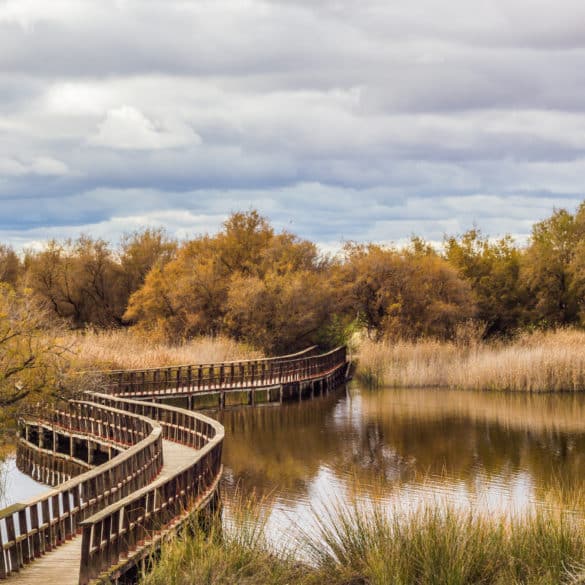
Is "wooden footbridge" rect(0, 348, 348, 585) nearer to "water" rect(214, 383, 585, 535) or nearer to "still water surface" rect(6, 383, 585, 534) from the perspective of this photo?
"still water surface" rect(6, 383, 585, 534)

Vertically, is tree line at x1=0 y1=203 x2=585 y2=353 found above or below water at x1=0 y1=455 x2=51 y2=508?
above

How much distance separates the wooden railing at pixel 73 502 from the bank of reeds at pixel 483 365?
23.3m

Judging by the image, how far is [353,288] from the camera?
59906mm

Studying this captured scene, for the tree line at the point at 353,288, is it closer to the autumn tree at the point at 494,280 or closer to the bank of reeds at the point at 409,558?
the autumn tree at the point at 494,280

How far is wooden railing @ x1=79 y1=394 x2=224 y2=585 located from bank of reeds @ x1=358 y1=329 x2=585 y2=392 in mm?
24014

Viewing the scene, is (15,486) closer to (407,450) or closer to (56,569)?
(407,450)

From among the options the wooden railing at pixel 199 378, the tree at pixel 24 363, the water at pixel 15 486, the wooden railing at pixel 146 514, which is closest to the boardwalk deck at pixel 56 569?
the wooden railing at pixel 146 514

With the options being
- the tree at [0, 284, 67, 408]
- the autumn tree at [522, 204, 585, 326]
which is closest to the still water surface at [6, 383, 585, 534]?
the tree at [0, 284, 67, 408]

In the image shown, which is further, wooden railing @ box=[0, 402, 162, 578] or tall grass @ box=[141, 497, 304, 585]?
wooden railing @ box=[0, 402, 162, 578]

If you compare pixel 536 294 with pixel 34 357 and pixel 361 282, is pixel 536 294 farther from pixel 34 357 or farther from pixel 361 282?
pixel 34 357

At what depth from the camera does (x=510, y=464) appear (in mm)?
28594

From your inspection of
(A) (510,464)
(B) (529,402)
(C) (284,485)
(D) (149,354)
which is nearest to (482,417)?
(B) (529,402)

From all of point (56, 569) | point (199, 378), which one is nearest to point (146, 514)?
point (56, 569)

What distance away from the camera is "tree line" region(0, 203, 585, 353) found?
5791cm
